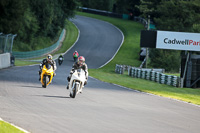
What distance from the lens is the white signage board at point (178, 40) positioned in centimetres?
2923

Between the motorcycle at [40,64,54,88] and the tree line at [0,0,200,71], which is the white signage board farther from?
the tree line at [0,0,200,71]

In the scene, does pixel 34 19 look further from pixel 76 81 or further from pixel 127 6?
pixel 76 81

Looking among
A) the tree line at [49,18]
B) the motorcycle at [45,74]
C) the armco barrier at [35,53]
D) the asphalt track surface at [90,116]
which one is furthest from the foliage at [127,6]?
the asphalt track surface at [90,116]

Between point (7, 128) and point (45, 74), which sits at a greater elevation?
point (7, 128)

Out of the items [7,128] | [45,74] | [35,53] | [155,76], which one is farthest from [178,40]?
[35,53]

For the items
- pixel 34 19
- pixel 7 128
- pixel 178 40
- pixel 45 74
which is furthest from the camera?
pixel 34 19

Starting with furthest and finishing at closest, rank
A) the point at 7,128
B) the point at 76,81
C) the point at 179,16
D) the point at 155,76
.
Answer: the point at 179,16, the point at 155,76, the point at 76,81, the point at 7,128

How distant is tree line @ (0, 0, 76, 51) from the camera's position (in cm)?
5234

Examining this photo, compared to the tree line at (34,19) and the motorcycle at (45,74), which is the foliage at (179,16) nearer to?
the tree line at (34,19)

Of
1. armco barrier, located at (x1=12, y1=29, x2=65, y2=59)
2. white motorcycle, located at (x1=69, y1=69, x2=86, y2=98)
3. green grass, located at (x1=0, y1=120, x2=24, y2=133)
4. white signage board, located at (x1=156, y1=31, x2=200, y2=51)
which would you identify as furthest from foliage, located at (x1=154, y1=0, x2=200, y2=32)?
green grass, located at (x1=0, y1=120, x2=24, y2=133)

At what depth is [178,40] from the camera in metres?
29.4

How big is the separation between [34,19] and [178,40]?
3652 centimetres

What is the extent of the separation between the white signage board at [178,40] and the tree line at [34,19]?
27.5 meters

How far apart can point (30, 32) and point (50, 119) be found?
54519mm
